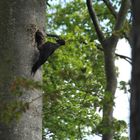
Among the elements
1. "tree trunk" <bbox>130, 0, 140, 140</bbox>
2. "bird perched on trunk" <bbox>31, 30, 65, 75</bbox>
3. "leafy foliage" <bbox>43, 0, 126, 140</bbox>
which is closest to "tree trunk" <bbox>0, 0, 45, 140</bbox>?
"bird perched on trunk" <bbox>31, 30, 65, 75</bbox>

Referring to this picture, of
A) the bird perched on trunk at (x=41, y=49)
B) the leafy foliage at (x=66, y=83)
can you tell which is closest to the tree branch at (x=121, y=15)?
the leafy foliage at (x=66, y=83)

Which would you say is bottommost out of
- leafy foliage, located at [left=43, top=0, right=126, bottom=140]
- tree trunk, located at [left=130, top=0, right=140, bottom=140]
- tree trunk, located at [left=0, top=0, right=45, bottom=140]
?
tree trunk, located at [left=130, top=0, right=140, bottom=140]

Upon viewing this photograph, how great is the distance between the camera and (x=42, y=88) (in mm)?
3988

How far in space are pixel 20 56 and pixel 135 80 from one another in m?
2.93

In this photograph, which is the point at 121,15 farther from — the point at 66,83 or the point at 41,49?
the point at 41,49

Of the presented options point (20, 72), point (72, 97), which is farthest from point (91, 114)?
point (20, 72)

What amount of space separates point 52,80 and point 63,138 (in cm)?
178

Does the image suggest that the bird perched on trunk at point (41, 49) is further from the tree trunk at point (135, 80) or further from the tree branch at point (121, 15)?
the tree branch at point (121, 15)

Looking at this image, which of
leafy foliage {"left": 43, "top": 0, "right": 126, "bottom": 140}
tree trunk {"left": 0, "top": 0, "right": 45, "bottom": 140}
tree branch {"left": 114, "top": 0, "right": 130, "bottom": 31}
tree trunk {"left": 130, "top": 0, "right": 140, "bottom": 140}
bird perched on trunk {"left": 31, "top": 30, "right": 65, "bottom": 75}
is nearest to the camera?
tree trunk {"left": 130, "top": 0, "right": 140, "bottom": 140}

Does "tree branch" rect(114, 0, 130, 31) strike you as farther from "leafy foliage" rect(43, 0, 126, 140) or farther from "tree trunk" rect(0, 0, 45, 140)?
"tree trunk" rect(0, 0, 45, 140)

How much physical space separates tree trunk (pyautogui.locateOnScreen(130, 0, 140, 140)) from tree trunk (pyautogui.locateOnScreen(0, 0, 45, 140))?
251cm

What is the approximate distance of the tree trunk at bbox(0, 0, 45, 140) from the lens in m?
4.05

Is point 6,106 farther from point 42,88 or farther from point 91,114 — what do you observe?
point 91,114

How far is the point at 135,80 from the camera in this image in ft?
4.69
